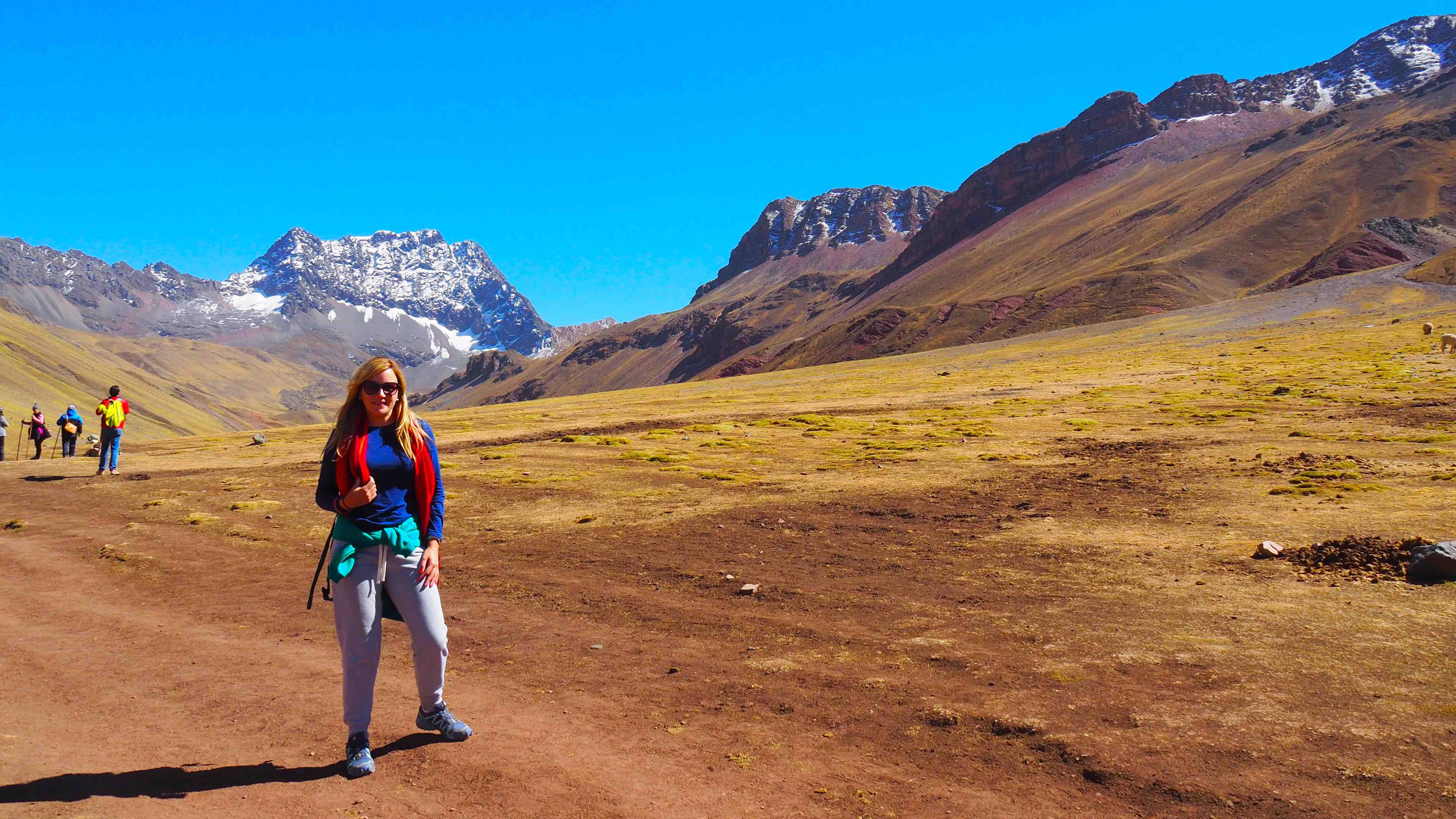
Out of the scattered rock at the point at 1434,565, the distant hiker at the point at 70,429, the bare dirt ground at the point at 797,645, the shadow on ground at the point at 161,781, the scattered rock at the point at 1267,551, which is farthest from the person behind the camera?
the distant hiker at the point at 70,429

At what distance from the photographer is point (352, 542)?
748 centimetres

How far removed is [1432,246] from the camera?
143250 millimetres

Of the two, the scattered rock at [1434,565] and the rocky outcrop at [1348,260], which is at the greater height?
the rocky outcrop at [1348,260]

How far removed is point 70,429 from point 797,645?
1578 inches

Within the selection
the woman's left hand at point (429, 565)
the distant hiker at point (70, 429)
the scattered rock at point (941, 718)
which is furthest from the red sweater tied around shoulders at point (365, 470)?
the distant hiker at point (70, 429)

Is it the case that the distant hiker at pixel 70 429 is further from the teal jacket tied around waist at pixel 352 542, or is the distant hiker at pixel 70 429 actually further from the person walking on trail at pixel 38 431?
the teal jacket tied around waist at pixel 352 542

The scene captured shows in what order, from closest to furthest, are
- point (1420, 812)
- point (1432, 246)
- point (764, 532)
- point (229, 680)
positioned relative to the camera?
1. point (1420, 812)
2. point (229, 680)
3. point (764, 532)
4. point (1432, 246)

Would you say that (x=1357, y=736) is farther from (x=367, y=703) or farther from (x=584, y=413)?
(x=584, y=413)

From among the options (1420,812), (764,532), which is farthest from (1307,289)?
(1420,812)

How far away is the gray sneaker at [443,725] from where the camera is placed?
838cm

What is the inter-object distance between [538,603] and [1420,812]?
11.4 metres

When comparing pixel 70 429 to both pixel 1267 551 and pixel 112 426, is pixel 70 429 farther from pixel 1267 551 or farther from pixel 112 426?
pixel 1267 551

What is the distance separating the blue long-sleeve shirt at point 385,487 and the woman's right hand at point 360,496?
6cm

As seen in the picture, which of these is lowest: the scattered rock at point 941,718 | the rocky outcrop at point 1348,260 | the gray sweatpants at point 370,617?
the scattered rock at point 941,718
